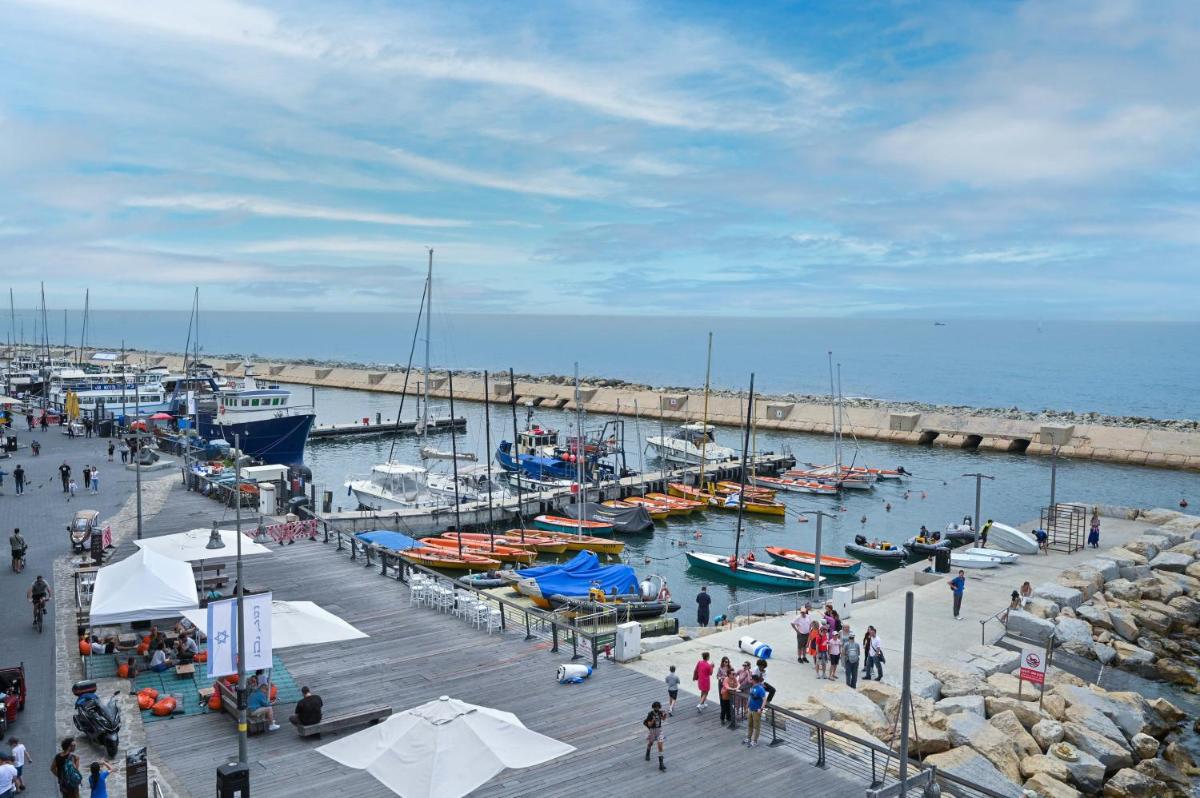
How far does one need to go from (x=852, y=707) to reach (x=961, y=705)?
131 inches

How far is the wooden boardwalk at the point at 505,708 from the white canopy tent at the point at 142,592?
9.12ft

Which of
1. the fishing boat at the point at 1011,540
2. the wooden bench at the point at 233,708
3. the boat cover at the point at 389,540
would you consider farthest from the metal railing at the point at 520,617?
the fishing boat at the point at 1011,540

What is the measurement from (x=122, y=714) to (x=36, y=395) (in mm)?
80316

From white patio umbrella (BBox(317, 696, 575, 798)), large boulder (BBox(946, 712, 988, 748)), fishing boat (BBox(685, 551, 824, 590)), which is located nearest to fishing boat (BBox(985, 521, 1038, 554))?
fishing boat (BBox(685, 551, 824, 590))

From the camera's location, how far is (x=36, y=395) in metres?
83.6

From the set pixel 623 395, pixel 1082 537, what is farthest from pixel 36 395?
pixel 1082 537

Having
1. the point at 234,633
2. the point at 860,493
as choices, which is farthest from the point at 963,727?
the point at 860,493

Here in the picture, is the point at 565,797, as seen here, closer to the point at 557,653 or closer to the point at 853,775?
the point at 853,775

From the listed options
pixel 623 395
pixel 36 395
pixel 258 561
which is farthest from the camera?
pixel 623 395

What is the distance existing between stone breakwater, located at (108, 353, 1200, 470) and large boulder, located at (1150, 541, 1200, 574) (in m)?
19.8

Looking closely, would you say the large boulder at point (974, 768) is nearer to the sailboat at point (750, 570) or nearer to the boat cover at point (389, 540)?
the sailboat at point (750, 570)

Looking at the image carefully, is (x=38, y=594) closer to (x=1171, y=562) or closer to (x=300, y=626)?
(x=300, y=626)

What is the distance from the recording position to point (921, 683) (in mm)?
20781

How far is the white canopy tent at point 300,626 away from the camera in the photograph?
677 inches
